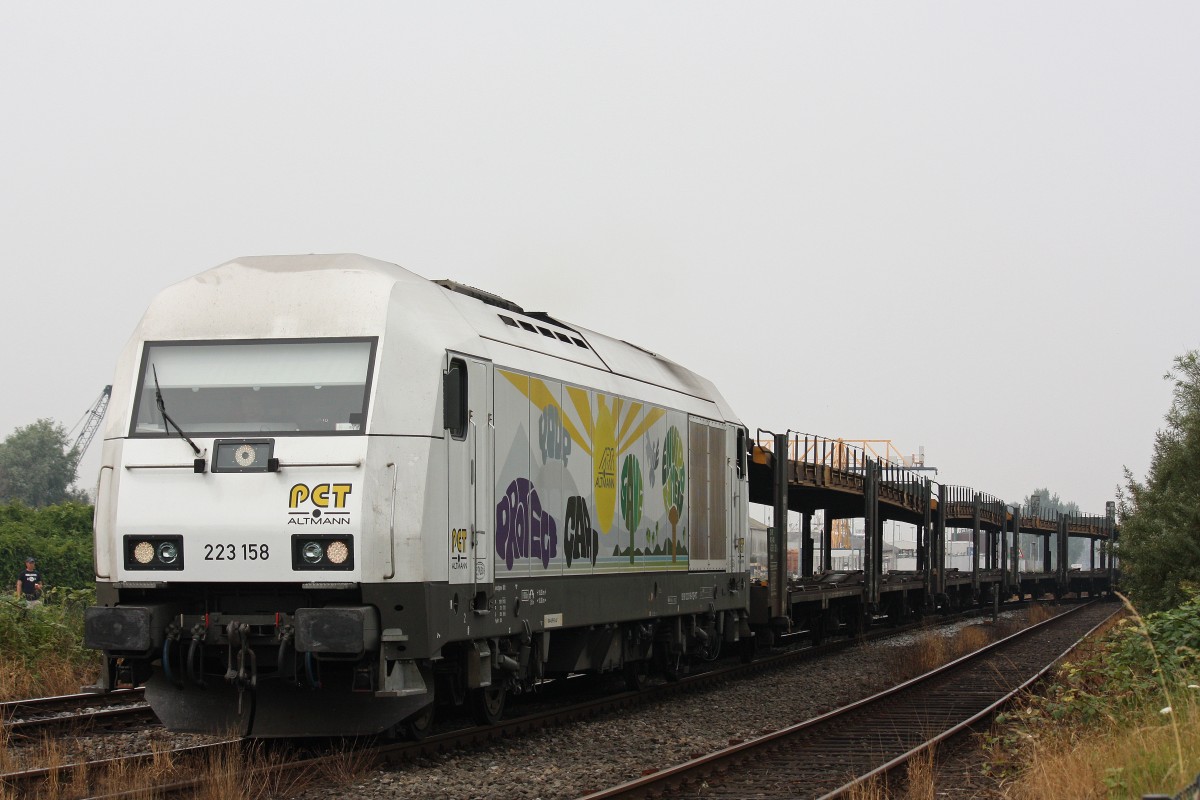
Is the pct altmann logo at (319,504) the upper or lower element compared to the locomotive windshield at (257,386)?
lower

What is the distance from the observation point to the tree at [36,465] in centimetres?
10756

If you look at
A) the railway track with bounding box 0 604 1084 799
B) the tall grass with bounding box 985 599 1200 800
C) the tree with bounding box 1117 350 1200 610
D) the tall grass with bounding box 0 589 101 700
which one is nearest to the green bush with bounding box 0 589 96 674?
the tall grass with bounding box 0 589 101 700

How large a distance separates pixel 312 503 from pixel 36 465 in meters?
107

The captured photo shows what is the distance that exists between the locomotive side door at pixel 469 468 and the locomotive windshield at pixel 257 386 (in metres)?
0.80

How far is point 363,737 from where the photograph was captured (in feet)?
37.9

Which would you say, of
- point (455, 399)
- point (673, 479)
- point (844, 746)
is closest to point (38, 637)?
point (673, 479)

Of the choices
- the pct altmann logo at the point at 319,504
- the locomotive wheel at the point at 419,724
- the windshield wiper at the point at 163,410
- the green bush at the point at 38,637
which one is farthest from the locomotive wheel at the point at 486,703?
the green bush at the point at 38,637

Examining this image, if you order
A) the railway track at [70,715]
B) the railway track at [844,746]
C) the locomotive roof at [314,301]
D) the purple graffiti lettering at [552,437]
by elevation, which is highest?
the locomotive roof at [314,301]

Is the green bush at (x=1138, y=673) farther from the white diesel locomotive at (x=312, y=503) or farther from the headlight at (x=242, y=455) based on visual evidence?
the headlight at (x=242, y=455)

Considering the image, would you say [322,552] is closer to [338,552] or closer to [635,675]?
[338,552]

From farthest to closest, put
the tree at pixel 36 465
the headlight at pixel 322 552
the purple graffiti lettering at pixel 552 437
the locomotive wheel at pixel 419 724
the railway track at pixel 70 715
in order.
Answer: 1. the tree at pixel 36 465
2. the purple graffiti lettering at pixel 552 437
3. the railway track at pixel 70 715
4. the locomotive wheel at pixel 419 724
5. the headlight at pixel 322 552

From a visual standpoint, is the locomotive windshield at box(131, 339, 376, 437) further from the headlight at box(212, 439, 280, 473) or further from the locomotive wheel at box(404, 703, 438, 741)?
the locomotive wheel at box(404, 703, 438, 741)

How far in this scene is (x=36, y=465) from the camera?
108625 mm

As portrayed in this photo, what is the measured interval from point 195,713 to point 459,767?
81.4 inches
